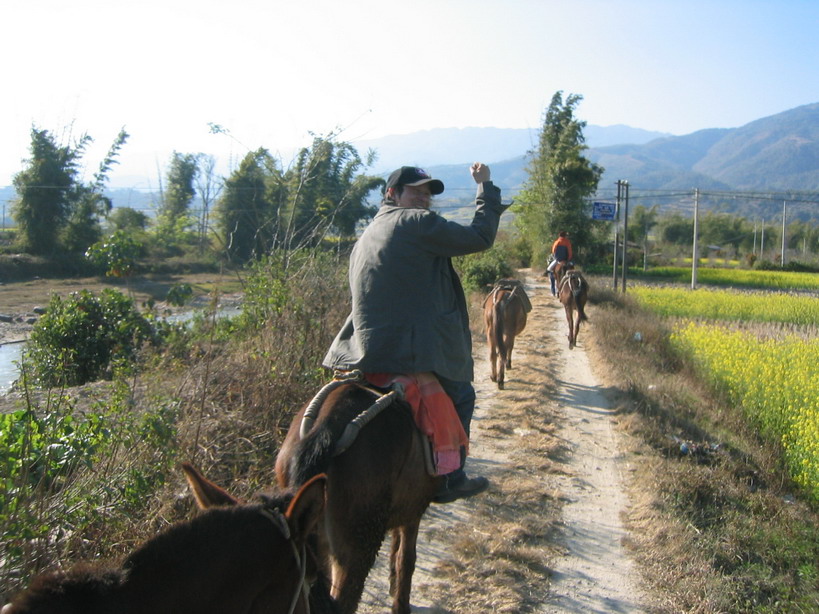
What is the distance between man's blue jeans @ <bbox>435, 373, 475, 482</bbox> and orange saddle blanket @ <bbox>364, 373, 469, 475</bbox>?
0.18m

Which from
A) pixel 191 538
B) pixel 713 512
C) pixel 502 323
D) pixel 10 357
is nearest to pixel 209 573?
pixel 191 538

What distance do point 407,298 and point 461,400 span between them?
83cm

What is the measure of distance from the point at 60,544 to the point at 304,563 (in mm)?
1902

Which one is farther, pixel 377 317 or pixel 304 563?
pixel 377 317

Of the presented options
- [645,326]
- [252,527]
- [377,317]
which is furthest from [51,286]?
[252,527]

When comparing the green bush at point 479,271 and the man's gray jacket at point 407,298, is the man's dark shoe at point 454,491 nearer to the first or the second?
the man's gray jacket at point 407,298

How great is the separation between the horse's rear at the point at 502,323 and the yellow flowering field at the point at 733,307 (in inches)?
457

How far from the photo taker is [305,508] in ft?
6.69

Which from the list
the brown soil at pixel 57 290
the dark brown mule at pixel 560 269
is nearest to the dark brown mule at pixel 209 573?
the brown soil at pixel 57 290

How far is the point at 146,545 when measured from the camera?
175cm

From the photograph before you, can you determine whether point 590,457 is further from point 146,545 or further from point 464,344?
point 146,545

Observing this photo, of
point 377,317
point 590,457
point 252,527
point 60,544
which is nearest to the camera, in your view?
point 252,527

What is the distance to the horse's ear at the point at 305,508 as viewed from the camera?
2016mm

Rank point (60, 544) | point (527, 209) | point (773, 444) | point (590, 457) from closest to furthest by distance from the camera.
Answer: point (60, 544), point (590, 457), point (773, 444), point (527, 209)
